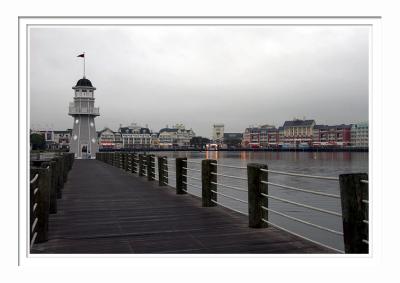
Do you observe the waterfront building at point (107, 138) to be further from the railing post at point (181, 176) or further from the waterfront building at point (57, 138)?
the railing post at point (181, 176)

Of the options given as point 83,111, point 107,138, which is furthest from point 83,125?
point 107,138

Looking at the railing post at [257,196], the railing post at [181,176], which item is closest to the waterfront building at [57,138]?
the railing post at [181,176]

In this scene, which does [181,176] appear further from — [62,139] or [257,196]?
[62,139]

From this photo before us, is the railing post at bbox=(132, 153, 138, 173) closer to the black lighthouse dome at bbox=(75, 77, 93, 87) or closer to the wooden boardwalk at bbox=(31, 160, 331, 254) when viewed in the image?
the wooden boardwalk at bbox=(31, 160, 331, 254)

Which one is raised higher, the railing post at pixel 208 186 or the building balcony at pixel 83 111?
the building balcony at pixel 83 111

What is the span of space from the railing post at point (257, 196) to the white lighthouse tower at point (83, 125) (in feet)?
175

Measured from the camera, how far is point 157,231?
7082 mm

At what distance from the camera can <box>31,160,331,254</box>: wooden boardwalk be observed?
5.85 metres

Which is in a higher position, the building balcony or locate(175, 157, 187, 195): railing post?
the building balcony

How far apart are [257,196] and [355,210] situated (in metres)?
2.42

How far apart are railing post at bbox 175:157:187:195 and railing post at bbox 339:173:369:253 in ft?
25.3

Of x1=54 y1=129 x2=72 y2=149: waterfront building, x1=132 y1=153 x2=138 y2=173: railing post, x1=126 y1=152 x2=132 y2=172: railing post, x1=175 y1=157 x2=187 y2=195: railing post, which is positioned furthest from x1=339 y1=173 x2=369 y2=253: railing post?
x1=54 y1=129 x2=72 y2=149: waterfront building

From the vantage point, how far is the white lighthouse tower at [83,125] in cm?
5850

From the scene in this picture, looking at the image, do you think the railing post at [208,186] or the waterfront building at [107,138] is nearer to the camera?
the railing post at [208,186]
